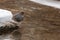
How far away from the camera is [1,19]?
2.89 ft

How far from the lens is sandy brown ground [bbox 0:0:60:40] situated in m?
1.00

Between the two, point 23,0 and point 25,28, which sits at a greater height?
point 23,0

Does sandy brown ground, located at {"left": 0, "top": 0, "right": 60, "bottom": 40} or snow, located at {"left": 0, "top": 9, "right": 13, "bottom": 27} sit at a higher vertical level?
snow, located at {"left": 0, "top": 9, "right": 13, "bottom": 27}

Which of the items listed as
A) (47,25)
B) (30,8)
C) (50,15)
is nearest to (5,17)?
(47,25)

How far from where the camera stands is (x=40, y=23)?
115cm

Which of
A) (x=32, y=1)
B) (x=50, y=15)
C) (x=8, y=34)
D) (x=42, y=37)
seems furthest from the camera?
(x=32, y=1)

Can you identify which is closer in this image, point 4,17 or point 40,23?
point 4,17

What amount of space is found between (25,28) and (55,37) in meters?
0.17

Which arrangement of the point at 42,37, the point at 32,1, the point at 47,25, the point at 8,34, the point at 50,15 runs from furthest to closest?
the point at 32,1 < the point at 50,15 < the point at 47,25 < the point at 42,37 < the point at 8,34

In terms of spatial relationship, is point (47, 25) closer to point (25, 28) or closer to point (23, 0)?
point (25, 28)

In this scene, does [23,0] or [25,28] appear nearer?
[25,28]

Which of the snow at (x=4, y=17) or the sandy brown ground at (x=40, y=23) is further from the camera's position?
the sandy brown ground at (x=40, y=23)

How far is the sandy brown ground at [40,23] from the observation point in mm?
997

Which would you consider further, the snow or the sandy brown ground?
the sandy brown ground
